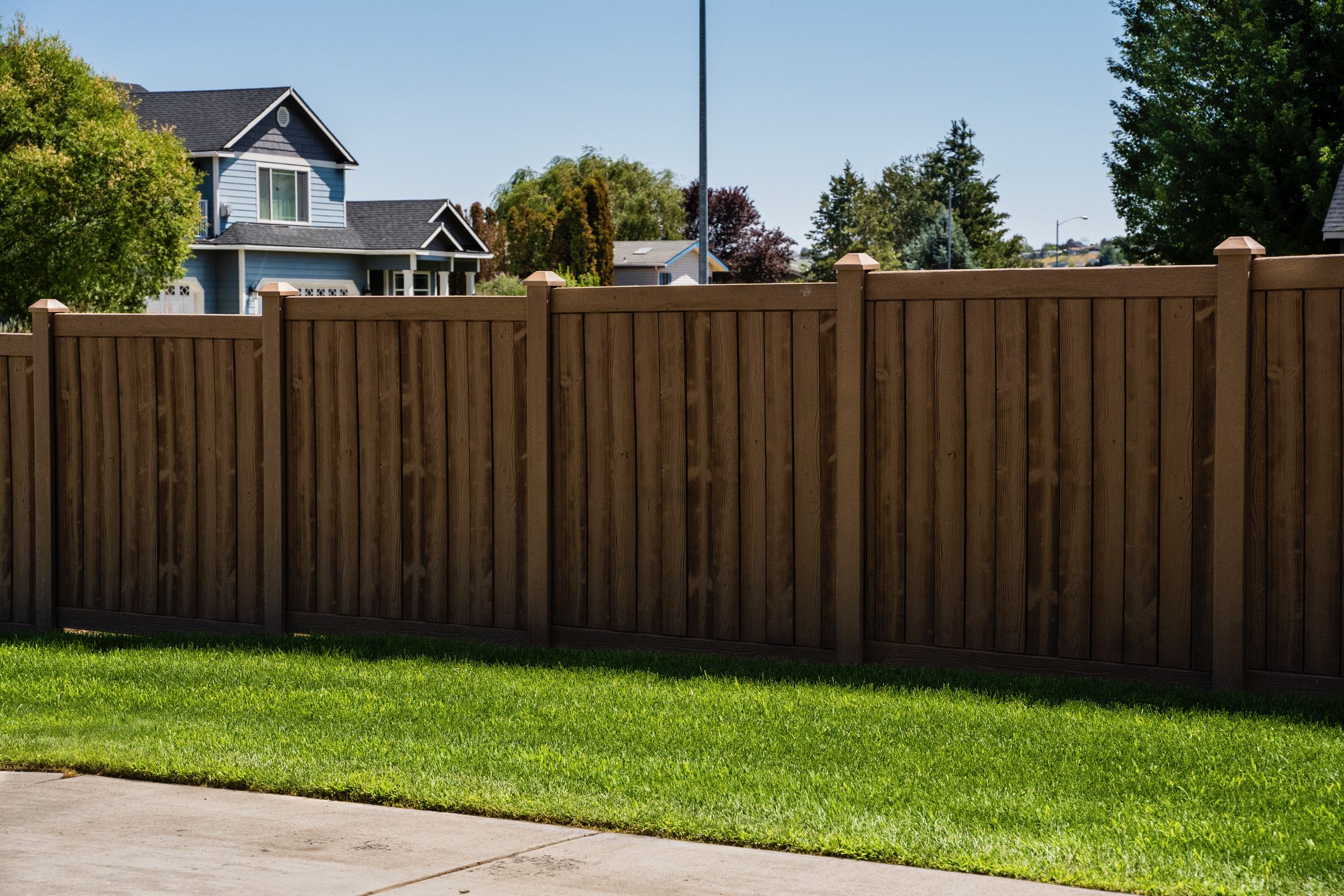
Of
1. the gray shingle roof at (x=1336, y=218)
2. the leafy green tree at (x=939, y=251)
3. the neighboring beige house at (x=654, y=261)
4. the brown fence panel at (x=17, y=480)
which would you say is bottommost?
the brown fence panel at (x=17, y=480)

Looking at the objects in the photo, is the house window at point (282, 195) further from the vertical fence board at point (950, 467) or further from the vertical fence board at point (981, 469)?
the vertical fence board at point (981, 469)

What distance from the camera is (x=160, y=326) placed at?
8.74 m

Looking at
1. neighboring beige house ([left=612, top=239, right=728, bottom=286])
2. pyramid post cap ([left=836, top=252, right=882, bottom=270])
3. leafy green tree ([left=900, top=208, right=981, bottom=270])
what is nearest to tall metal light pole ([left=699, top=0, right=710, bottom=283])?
pyramid post cap ([left=836, top=252, right=882, bottom=270])

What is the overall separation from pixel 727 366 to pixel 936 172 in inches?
4372

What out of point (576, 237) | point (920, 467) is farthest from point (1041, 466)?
point (576, 237)

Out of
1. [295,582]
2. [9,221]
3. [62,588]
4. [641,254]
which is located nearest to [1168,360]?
[295,582]

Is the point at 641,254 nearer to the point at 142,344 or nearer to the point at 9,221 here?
the point at 9,221

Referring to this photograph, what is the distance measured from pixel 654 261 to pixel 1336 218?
50331 millimetres

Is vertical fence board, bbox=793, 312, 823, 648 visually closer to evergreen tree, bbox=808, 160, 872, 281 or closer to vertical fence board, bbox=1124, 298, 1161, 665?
vertical fence board, bbox=1124, 298, 1161, 665

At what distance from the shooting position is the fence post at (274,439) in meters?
8.41

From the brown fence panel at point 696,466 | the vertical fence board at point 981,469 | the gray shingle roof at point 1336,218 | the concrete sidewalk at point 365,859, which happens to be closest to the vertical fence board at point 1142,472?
the vertical fence board at point 981,469

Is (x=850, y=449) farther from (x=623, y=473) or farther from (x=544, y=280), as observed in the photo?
(x=544, y=280)

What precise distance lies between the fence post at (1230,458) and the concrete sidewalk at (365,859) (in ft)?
8.80

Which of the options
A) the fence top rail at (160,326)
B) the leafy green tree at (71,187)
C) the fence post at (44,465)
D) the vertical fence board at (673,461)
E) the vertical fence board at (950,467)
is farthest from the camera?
the leafy green tree at (71,187)
